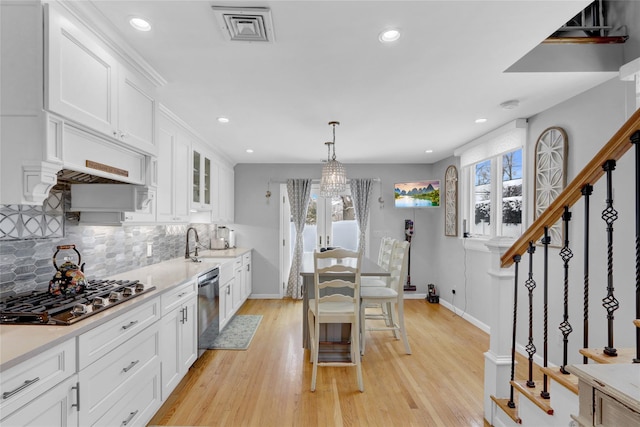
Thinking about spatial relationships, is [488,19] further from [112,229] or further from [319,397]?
[112,229]

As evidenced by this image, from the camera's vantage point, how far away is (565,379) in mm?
1490

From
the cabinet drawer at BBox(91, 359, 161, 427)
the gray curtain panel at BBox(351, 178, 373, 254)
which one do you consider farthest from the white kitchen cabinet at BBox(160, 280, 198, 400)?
the gray curtain panel at BBox(351, 178, 373, 254)

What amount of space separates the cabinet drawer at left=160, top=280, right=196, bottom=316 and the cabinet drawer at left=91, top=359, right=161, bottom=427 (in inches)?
14.8

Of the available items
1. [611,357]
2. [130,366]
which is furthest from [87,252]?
[611,357]

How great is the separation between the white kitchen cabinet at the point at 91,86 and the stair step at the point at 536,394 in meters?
2.78

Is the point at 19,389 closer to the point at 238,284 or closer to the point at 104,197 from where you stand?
the point at 104,197

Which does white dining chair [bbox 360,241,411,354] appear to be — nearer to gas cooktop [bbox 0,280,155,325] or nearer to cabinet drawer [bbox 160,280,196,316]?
cabinet drawer [bbox 160,280,196,316]

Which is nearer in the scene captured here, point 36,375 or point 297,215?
point 36,375

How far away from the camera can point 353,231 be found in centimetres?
572

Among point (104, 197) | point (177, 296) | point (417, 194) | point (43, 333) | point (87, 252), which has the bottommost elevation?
point (177, 296)

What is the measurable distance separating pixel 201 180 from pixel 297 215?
2.04m

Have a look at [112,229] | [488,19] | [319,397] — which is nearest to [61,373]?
[112,229]

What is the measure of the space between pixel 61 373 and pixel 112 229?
5.17ft

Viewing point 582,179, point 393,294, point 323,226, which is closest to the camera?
point 582,179
